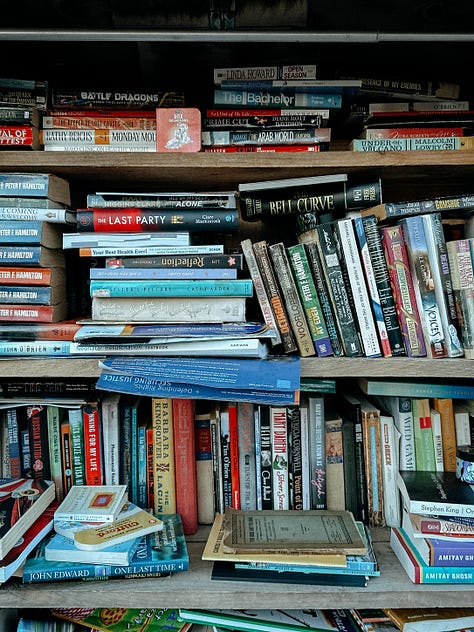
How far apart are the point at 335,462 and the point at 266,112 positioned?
0.72 meters

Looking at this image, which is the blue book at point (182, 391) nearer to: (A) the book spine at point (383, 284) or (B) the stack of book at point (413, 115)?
(A) the book spine at point (383, 284)

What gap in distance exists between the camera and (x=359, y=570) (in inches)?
34.0

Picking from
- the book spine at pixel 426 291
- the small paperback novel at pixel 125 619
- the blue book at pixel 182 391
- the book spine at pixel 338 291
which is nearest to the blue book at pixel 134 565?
the small paperback novel at pixel 125 619

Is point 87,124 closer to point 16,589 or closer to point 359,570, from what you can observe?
point 16,589

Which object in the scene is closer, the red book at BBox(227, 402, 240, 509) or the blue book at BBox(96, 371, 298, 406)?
the blue book at BBox(96, 371, 298, 406)

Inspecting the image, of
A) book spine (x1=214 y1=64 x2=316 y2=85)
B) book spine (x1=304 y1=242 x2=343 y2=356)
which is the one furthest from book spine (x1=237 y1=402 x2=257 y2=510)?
book spine (x1=214 y1=64 x2=316 y2=85)

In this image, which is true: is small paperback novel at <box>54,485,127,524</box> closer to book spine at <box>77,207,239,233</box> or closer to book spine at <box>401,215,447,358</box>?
book spine at <box>77,207,239,233</box>

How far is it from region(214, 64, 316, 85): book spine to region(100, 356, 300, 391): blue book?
1.84 ft

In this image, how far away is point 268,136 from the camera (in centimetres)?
98

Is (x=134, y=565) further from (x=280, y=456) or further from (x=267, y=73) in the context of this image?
(x=267, y=73)

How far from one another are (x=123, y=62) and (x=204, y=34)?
352 millimetres

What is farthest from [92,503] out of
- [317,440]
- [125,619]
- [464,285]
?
[464,285]

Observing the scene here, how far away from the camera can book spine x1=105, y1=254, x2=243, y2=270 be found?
94 cm

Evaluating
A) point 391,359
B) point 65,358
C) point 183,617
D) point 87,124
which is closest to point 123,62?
point 87,124
